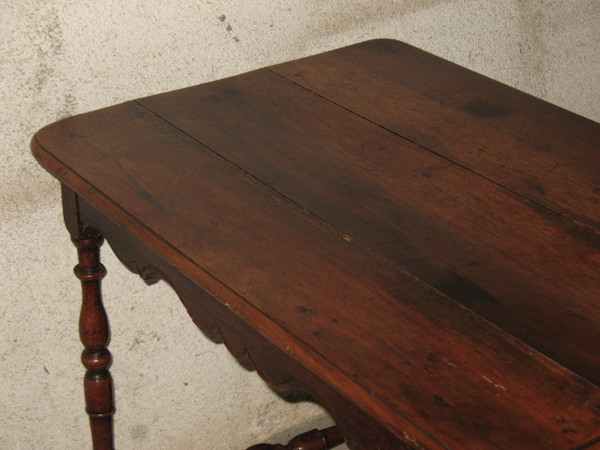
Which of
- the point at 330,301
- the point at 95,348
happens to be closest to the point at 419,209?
the point at 330,301

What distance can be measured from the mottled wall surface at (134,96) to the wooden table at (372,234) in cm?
17

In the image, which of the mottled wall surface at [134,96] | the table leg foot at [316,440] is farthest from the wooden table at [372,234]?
the table leg foot at [316,440]

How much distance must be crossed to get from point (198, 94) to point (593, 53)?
1.22 metres

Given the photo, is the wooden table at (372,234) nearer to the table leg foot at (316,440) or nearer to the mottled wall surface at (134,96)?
the mottled wall surface at (134,96)

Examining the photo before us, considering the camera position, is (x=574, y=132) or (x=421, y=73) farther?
(x=421, y=73)

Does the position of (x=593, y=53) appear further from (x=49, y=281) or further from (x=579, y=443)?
(x=579, y=443)

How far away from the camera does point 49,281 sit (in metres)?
1.40

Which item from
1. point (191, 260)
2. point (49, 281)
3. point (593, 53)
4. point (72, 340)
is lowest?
point (72, 340)

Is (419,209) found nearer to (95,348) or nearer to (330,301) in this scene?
(330,301)

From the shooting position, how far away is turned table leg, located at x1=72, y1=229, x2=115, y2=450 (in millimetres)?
1237

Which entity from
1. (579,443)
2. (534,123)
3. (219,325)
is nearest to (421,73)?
(534,123)

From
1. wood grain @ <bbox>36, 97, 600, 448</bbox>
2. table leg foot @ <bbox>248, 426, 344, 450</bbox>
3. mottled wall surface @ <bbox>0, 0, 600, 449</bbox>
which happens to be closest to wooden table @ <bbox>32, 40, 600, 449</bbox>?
wood grain @ <bbox>36, 97, 600, 448</bbox>

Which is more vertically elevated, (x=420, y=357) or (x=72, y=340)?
(x=420, y=357)

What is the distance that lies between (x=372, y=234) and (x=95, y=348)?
1.82 ft
